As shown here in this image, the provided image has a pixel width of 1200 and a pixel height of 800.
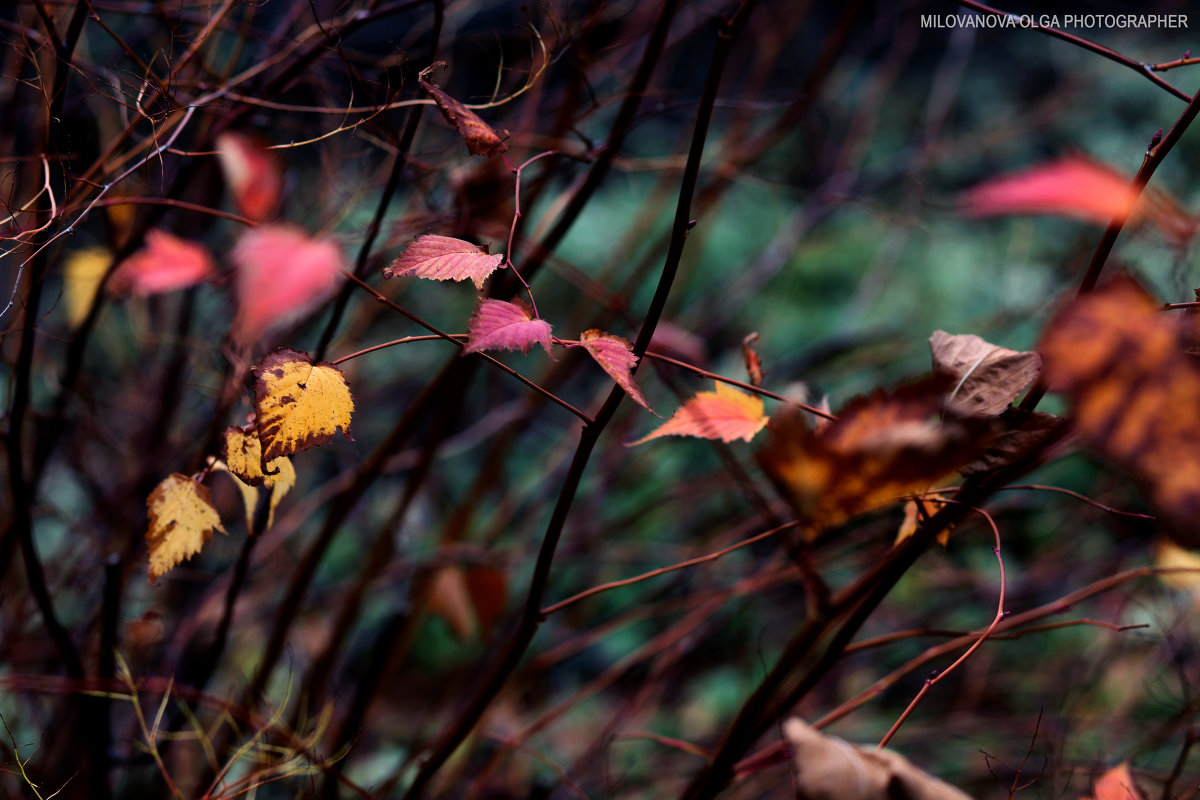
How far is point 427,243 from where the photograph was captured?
25 centimetres

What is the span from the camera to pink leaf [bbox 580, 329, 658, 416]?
21cm

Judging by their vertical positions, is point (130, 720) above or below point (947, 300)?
below

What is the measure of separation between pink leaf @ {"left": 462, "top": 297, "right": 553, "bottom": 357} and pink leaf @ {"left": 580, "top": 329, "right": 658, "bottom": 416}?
0.02 m

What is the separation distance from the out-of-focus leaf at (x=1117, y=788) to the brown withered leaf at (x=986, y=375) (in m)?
0.21

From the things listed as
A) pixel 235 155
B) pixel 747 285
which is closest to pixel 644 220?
pixel 747 285

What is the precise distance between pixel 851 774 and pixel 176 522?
250mm

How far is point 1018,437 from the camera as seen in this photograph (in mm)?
238

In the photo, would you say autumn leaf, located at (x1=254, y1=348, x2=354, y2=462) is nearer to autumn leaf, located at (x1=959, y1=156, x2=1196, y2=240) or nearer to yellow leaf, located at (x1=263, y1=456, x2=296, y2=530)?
yellow leaf, located at (x1=263, y1=456, x2=296, y2=530)

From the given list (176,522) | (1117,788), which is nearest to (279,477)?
(176,522)

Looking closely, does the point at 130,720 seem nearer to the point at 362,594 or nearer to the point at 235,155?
the point at 362,594

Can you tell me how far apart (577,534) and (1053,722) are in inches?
19.3

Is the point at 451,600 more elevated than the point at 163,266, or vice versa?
the point at 163,266

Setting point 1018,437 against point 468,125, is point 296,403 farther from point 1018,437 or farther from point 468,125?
point 1018,437

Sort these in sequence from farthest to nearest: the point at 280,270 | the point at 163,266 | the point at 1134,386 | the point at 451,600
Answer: the point at 451,600
the point at 163,266
the point at 280,270
the point at 1134,386
